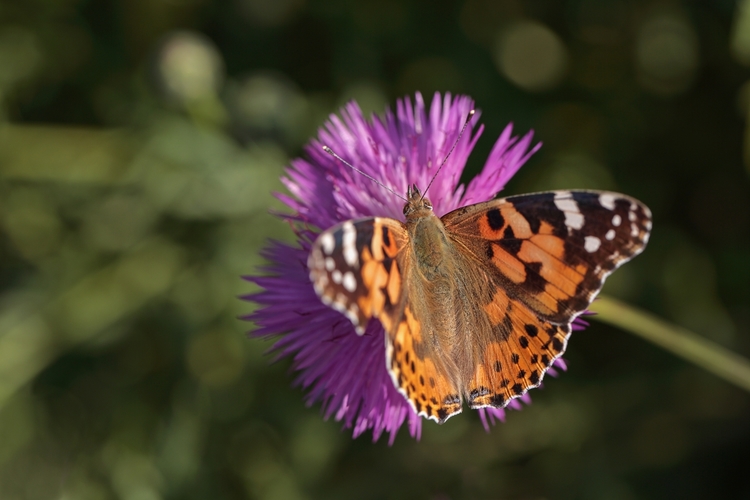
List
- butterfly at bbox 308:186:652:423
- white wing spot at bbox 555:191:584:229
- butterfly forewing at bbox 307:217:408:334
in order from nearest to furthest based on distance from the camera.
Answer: butterfly forewing at bbox 307:217:408:334 < butterfly at bbox 308:186:652:423 < white wing spot at bbox 555:191:584:229

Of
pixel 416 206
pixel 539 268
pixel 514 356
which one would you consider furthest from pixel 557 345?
pixel 416 206

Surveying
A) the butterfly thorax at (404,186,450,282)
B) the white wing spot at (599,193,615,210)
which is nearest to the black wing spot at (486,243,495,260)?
the butterfly thorax at (404,186,450,282)

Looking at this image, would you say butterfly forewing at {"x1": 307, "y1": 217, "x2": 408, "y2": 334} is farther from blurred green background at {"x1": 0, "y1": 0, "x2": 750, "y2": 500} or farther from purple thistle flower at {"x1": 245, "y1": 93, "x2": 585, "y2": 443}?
A: blurred green background at {"x1": 0, "y1": 0, "x2": 750, "y2": 500}

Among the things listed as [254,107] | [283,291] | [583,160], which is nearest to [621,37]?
[583,160]

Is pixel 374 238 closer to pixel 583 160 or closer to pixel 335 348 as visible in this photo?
pixel 335 348

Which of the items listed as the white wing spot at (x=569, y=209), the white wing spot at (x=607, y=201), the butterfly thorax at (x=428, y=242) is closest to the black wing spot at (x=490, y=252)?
the butterfly thorax at (x=428, y=242)

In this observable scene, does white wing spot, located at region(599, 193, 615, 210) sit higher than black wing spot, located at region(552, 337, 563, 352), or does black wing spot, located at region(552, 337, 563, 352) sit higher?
white wing spot, located at region(599, 193, 615, 210)

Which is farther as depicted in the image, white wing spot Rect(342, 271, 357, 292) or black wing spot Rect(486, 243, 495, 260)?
black wing spot Rect(486, 243, 495, 260)

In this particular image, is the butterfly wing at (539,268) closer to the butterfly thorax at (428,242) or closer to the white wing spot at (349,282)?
the butterfly thorax at (428,242)
